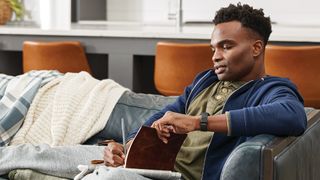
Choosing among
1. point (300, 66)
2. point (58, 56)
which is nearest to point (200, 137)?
point (300, 66)

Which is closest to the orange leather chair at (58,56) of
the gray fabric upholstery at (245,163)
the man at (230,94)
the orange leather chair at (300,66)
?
the orange leather chair at (300,66)

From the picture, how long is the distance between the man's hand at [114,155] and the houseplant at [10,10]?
3090mm

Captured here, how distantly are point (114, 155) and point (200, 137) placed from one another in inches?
12.5

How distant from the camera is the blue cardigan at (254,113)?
2.02 m

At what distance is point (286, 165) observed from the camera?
2.03 meters

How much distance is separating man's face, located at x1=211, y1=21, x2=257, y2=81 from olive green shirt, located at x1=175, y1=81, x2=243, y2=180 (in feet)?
0.18

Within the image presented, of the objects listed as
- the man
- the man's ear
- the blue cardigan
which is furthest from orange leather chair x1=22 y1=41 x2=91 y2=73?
the man's ear

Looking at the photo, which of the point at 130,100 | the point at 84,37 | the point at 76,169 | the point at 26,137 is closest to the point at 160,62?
the point at 84,37

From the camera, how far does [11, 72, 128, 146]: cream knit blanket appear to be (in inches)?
109

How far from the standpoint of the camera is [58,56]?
4.17m

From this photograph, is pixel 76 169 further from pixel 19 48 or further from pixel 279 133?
pixel 19 48

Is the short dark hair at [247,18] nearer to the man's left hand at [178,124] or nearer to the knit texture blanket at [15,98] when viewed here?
the man's left hand at [178,124]

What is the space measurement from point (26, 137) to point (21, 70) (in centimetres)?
206

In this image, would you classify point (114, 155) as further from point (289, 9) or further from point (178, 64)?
point (289, 9)
